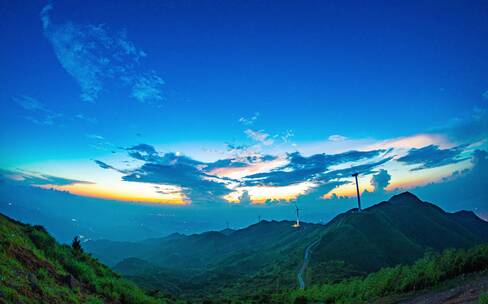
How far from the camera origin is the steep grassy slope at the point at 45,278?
10.7m

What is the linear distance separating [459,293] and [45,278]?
20.4 m

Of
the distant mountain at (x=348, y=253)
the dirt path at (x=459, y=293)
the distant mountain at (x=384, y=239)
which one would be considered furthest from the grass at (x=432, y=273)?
the distant mountain at (x=384, y=239)

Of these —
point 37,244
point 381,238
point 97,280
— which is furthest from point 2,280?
point 381,238

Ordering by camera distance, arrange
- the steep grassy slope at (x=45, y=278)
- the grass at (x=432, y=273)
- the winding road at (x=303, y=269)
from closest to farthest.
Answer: the steep grassy slope at (x=45, y=278), the grass at (x=432, y=273), the winding road at (x=303, y=269)

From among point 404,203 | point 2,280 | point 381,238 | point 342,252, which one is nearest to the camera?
point 2,280

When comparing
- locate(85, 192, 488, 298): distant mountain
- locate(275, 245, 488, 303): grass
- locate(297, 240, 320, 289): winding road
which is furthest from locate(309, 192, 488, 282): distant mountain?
locate(275, 245, 488, 303): grass

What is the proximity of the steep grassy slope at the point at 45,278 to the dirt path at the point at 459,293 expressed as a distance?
17094 mm

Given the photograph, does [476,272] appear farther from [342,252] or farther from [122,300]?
[342,252]

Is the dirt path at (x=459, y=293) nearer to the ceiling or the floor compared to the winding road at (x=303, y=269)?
nearer to the ceiling

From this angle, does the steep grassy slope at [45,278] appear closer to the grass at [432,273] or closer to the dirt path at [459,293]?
the dirt path at [459,293]

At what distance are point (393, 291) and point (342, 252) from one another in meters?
82.2

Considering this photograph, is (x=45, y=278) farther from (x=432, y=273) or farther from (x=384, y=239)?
(x=384, y=239)

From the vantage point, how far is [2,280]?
10211mm

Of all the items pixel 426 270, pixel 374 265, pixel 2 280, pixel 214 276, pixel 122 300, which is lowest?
pixel 214 276
